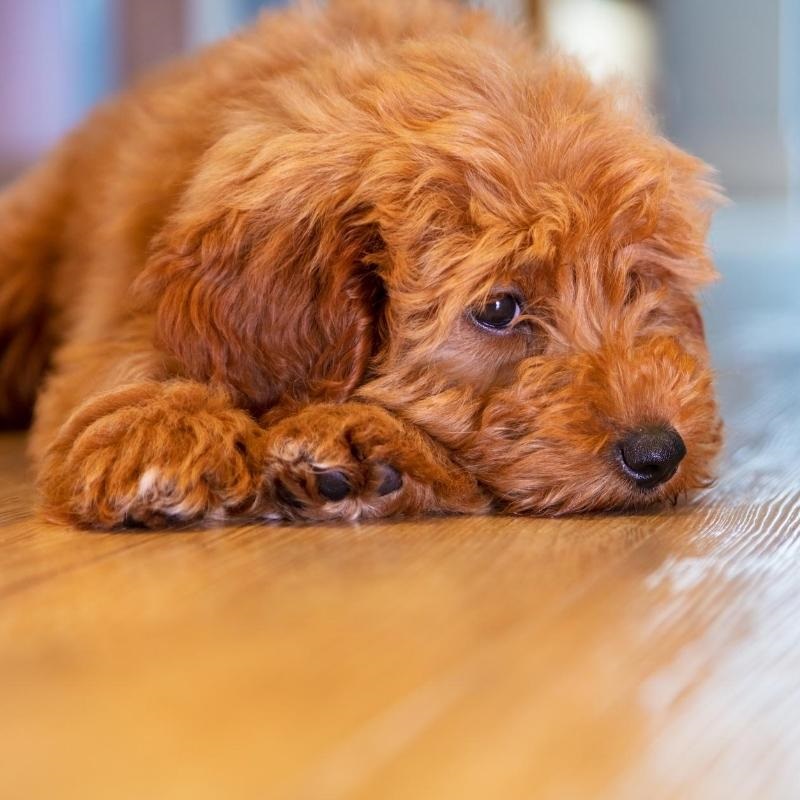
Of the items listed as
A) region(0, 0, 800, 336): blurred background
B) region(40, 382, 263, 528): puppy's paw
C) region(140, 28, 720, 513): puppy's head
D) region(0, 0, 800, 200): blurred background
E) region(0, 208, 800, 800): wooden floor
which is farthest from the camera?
region(0, 0, 800, 200): blurred background

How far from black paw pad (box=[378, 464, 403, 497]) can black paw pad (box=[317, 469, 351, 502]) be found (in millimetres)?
57

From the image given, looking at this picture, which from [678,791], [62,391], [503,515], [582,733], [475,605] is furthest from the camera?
[62,391]

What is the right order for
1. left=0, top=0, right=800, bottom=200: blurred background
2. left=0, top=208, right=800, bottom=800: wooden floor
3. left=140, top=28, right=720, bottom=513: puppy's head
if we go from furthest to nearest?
left=0, top=0, right=800, bottom=200: blurred background, left=140, top=28, right=720, bottom=513: puppy's head, left=0, top=208, right=800, bottom=800: wooden floor

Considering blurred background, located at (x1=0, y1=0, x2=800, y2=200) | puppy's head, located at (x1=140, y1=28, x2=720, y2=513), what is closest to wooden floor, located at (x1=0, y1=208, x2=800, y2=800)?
puppy's head, located at (x1=140, y1=28, x2=720, y2=513)

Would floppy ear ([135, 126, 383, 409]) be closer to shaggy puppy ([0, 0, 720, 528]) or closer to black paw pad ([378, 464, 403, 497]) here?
shaggy puppy ([0, 0, 720, 528])

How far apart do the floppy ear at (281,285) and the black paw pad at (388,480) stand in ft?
0.67

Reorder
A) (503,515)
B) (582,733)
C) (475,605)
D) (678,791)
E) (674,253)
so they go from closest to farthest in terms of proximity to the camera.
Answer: (678,791)
(582,733)
(475,605)
(503,515)
(674,253)

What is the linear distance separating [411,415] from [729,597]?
0.76 metres

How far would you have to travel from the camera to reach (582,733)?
4.16 feet

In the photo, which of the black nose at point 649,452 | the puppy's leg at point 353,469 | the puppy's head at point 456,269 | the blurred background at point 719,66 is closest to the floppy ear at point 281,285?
the puppy's head at point 456,269

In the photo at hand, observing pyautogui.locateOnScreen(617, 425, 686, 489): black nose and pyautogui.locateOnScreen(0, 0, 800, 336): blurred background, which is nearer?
pyautogui.locateOnScreen(617, 425, 686, 489): black nose

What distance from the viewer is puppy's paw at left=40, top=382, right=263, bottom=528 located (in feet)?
6.99

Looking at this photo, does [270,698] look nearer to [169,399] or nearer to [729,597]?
[729,597]

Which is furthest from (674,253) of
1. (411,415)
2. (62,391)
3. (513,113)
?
(62,391)
